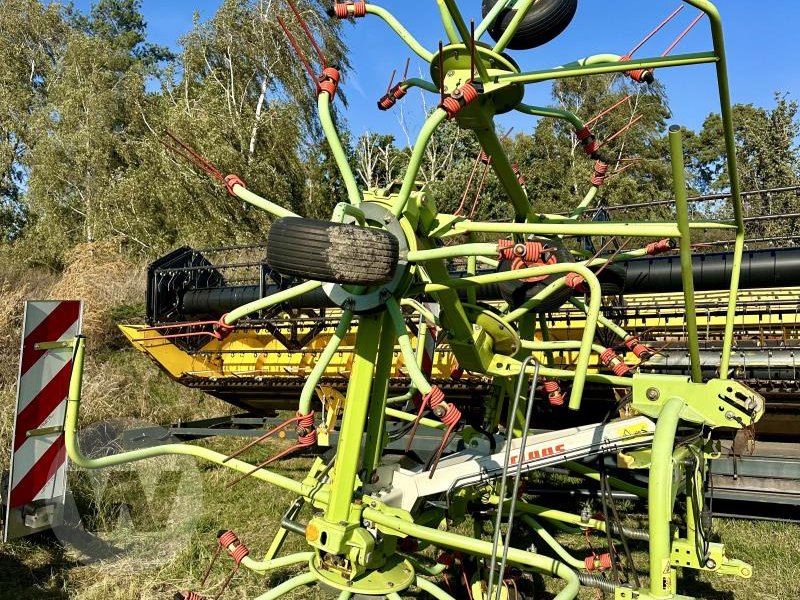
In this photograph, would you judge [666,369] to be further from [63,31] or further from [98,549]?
[63,31]

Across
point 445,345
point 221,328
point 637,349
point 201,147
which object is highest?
point 201,147

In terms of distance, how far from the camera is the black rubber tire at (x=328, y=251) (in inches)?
103

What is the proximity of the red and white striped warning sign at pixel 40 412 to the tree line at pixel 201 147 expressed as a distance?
12.6 meters

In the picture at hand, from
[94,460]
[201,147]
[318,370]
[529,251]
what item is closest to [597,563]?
[318,370]

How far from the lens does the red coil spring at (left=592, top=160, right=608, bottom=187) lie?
441 centimetres

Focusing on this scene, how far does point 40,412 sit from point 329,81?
276 centimetres

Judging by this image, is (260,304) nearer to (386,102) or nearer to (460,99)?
(460,99)

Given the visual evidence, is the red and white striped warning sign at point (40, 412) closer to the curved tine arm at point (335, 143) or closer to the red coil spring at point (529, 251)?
the curved tine arm at point (335, 143)

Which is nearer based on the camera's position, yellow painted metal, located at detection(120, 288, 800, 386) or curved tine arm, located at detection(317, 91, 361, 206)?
curved tine arm, located at detection(317, 91, 361, 206)

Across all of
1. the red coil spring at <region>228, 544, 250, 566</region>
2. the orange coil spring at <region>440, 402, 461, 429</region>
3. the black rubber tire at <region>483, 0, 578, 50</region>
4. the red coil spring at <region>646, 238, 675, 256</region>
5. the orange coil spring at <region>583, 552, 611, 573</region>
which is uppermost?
the black rubber tire at <region>483, 0, 578, 50</region>

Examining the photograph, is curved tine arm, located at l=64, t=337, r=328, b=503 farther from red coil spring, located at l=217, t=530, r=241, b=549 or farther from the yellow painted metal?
the yellow painted metal

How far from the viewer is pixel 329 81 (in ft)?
10.8

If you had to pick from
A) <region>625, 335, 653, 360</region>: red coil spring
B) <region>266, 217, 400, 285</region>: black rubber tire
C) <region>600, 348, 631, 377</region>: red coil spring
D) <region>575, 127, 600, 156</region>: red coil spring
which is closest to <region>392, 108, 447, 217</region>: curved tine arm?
<region>266, 217, 400, 285</region>: black rubber tire

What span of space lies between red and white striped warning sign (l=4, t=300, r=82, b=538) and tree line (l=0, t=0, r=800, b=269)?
1261 centimetres
